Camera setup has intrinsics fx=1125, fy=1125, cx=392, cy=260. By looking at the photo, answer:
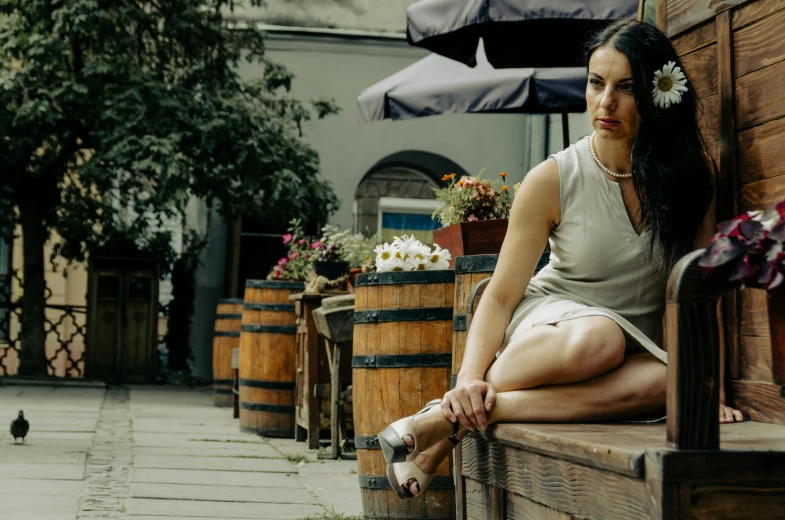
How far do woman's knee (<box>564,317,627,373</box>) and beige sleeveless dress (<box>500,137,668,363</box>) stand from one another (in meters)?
0.19

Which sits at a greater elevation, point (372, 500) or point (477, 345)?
point (477, 345)

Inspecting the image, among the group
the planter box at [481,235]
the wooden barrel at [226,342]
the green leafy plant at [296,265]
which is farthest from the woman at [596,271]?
the wooden barrel at [226,342]

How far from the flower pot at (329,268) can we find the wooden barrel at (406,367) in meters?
2.81

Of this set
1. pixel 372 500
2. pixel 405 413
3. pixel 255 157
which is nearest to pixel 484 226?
pixel 405 413

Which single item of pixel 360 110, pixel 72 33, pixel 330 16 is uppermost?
pixel 330 16

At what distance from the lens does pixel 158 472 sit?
18.6 ft

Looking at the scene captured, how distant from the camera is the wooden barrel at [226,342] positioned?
10.1m

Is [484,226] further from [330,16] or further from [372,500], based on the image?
[330,16]

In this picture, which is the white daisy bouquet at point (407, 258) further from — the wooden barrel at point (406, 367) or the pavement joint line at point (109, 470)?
the pavement joint line at point (109, 470)

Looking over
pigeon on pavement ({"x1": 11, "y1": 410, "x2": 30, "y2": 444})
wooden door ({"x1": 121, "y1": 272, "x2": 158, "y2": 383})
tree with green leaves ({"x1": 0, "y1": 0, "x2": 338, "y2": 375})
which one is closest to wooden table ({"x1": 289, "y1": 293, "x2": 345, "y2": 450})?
pigeon on pavement ({"x1": 11, "y1": 410, "x2": 30, "y2": 444})

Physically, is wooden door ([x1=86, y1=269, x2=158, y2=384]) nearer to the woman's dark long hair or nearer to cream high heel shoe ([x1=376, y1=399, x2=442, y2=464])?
cream high heel shoe ([x1=376, y1=399, x2=442, y2=464])

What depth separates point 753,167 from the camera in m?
2.69

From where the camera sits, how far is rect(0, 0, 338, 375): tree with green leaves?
1160cm

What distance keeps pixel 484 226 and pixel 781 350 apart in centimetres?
292
